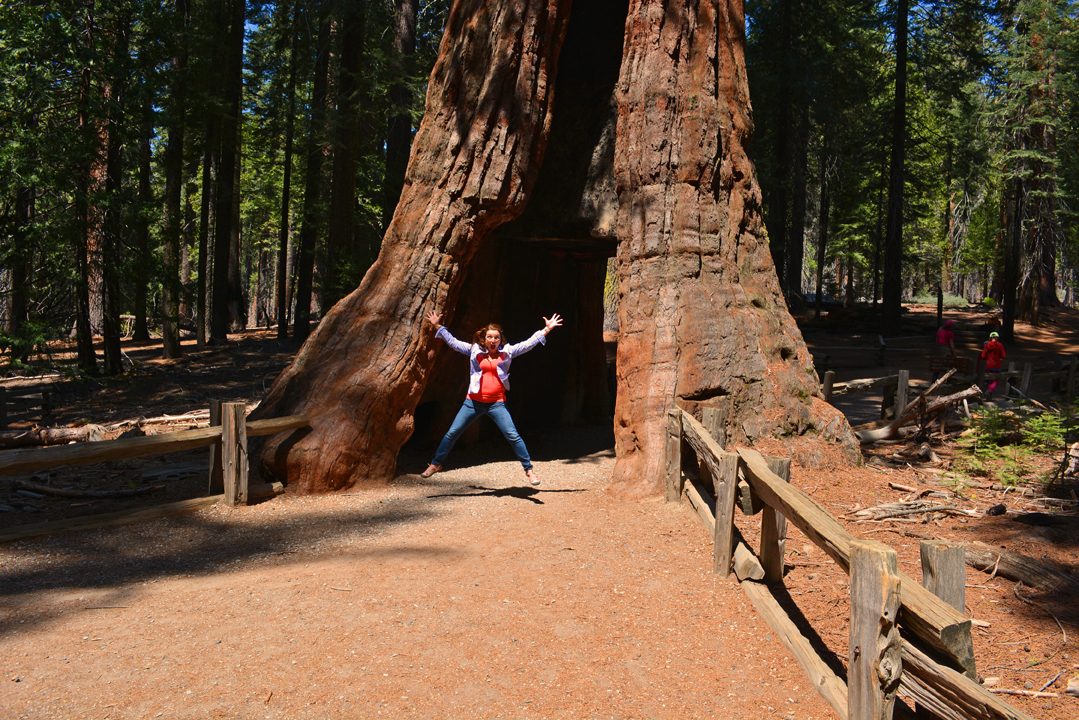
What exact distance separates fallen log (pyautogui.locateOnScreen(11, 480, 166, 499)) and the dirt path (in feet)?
7.22

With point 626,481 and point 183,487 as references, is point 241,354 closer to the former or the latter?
point 183,487

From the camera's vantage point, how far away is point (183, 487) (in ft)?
30.2

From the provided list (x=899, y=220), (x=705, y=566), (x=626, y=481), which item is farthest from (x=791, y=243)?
(x=705, y=566)

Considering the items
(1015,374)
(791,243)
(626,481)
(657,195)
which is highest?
(791,243)

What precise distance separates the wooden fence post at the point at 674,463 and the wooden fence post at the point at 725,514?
5.86 ft

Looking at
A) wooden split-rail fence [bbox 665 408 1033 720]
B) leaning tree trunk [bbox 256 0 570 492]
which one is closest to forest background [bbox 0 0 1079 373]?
leaning tree trunk [bbox 256 0 570 492]

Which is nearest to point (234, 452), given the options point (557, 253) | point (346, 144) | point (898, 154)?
point (557, 253)

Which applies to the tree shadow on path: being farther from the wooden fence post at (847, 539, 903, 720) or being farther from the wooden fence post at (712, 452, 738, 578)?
the wooden fence post at (847, 539, 903, 720)

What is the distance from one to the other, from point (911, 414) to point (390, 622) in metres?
8.44

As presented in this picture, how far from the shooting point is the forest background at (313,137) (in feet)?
42.5

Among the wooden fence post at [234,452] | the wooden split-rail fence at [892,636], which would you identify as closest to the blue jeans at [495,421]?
the wooden fence post at [234,452]

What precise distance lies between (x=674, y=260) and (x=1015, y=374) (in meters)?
10.5

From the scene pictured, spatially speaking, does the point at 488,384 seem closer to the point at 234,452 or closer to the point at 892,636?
the point at 234,452

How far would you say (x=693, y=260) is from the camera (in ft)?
28.4
